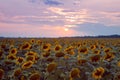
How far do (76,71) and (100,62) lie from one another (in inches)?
52.5

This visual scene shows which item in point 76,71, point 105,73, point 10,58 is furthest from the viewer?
point 10,58

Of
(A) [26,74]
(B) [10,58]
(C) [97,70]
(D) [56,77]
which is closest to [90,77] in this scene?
(C) [97,70]

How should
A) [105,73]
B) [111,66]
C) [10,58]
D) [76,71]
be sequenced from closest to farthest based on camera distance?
[76,71]
[105,73]
[111,66]
[10,58]

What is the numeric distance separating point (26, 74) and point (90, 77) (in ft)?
3.73

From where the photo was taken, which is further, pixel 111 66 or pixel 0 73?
pixel 111 66

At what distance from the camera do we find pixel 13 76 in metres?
6.39

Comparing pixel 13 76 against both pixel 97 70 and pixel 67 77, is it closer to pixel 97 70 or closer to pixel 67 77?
pixel 67 77

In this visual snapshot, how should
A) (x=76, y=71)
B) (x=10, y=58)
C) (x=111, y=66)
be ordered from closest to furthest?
1. (x=76, y=71)
2. (x=111, y=66)
3. (x=10, y=58)

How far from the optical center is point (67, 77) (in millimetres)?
6195

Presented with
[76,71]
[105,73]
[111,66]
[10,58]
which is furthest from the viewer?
[10,58]

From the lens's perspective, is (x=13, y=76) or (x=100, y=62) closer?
(x=13, y=76)

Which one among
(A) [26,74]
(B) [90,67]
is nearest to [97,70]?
(B) [90,67]

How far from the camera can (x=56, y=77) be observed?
6.42 meters

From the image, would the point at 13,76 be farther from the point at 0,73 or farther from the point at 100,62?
the point at 100,62
